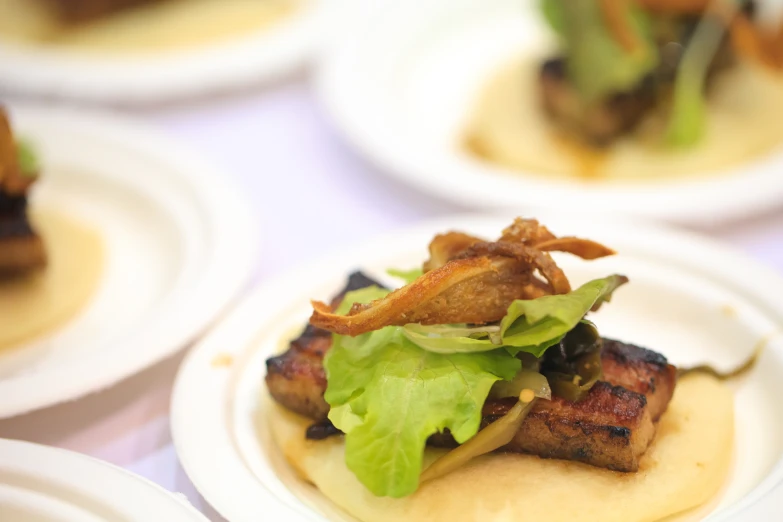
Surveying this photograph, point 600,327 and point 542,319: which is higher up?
point 542,319

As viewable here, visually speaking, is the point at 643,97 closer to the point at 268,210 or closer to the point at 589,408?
the point at 268,210

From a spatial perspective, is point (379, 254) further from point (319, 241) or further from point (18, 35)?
point (18, 35)

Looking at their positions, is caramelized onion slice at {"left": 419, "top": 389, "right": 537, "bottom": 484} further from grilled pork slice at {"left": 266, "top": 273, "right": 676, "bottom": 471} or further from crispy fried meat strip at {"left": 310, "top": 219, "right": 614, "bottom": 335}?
crispy fried meat strip at {"left": 310, "top": 219, "right": 614, "bottom": 335}

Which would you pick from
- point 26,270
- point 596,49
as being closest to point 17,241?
point 26,270

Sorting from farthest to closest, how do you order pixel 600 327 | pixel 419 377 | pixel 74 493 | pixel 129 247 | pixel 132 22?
1. pixel 132 22
2. pixel 129 247
3. pixel 600 327
4. pixel 419 377
5. pixel 74 493

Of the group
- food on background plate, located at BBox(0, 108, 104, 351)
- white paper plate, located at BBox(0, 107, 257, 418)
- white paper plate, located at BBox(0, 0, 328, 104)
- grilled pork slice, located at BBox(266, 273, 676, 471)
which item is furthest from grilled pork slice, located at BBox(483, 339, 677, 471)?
white paper plate, located at BBox(0, 0, 328, 104)
